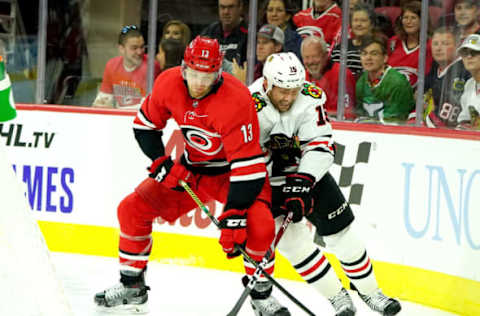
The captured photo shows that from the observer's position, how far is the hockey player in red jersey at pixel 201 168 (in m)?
3.62

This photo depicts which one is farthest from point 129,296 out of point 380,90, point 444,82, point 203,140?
point 444,82

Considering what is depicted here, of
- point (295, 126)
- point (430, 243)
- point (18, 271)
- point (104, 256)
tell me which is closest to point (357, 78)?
point (430, 243)

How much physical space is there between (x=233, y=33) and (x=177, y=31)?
41 cm

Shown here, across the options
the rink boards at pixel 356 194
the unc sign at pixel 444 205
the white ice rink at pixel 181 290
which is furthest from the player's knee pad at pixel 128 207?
the unc sign at pixel 444 205

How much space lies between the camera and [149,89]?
5812 mm

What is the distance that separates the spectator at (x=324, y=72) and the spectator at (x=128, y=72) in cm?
105

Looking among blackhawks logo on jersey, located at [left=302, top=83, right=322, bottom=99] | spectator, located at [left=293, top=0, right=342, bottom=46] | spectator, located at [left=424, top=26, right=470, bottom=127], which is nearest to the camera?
blackhawks logo on jersey, located at [left=302, top=83, right=322, bottom=99]

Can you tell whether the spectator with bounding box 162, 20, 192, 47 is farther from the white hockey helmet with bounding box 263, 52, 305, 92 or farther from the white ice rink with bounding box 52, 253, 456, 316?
the white hockey helmet with bounding box 263, 52, 305, 92

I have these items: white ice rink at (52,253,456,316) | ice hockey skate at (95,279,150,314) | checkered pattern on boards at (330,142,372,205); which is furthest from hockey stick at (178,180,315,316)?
checkered pattern on boards at (330,142,372,205)

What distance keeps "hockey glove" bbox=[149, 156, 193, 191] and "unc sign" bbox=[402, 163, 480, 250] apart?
1.27m

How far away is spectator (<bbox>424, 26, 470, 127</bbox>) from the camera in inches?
184

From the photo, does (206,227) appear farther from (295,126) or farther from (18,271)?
(18,271)

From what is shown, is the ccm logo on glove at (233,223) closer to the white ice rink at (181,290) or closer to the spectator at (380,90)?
the white ice rink at (181,290)

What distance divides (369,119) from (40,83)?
7.67 ft
